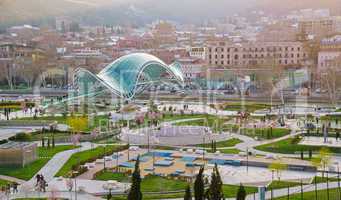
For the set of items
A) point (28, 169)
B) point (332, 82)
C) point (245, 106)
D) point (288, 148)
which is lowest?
point (28, 169)

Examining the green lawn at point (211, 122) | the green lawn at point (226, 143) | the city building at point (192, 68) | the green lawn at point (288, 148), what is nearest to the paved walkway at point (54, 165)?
the green lawn at point (226, 143)

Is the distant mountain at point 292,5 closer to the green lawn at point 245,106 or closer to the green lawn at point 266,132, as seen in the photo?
the green lawn at point 245,106

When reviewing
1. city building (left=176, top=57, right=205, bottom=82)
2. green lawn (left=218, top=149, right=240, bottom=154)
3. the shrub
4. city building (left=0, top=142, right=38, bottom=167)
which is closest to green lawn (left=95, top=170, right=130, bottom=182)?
city building (left=0, top=142, right=38, bottom=167)

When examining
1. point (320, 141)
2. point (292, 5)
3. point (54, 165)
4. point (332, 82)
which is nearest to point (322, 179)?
point (320, 141)

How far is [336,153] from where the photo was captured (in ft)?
67.0

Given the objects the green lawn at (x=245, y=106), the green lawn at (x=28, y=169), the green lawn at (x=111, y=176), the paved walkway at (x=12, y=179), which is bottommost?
the paved walkway at (x=12, y=179)

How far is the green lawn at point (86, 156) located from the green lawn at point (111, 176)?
3.21ft

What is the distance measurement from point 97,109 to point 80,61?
2662cm

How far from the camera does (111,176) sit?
17250 mm

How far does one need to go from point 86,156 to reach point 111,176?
3.23 m

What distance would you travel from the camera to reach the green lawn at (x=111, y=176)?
16.9m

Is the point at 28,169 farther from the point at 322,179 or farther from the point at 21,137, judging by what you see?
the point at 322,179

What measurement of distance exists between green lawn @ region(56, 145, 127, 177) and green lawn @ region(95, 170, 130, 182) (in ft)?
3.21

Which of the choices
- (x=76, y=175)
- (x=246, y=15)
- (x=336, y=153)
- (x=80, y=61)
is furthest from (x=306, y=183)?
(x=246, y=15)
